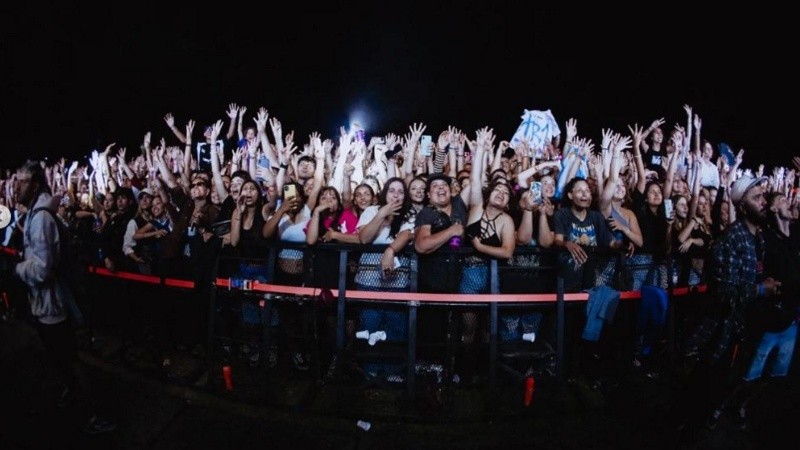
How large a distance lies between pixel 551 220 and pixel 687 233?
6.58 ft

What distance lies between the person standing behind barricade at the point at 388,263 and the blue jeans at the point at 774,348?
3294mm

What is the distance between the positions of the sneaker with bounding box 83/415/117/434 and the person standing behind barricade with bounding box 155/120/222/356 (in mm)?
1383

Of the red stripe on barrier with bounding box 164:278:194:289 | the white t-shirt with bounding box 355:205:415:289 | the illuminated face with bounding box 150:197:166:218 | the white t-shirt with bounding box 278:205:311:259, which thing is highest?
the illuminated face with bounding box 150:197:166:218

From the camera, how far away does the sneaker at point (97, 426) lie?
335cm

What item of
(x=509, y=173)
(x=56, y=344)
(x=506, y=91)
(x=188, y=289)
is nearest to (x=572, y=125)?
(x=509, y=173)

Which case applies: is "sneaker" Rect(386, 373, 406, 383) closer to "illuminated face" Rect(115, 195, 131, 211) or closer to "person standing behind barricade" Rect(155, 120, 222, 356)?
"person standing behind barricade" Rect(155, 120, 222, 356)

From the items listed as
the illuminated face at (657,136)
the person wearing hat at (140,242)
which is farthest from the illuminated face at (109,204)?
the illuminated face at (657,136)

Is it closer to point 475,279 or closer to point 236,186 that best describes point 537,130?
point 475,279

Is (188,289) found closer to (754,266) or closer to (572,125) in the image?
(754,266)

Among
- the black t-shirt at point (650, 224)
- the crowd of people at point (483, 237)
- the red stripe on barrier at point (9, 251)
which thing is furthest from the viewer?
the red stripe on barrier at point (9, 251)

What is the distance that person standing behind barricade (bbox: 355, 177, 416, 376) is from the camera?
3.92 meters

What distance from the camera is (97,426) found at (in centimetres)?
336

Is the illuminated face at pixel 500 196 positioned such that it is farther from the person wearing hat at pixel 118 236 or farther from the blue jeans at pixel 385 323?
the person wearing hat at pixel 118 236

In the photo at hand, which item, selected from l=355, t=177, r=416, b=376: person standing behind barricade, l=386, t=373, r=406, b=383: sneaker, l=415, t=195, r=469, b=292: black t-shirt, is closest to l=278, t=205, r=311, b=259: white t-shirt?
l=355, t=177, r=416, b=376: person standing behind barricade
